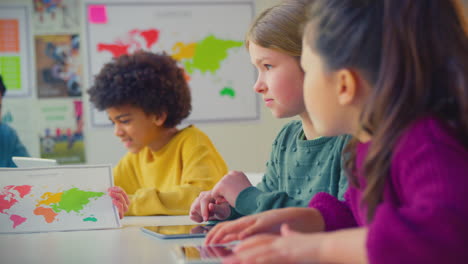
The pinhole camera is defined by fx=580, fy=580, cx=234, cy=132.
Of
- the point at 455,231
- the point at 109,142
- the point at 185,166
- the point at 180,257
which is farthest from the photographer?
the point at 109,142

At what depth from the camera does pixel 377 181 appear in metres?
0.63

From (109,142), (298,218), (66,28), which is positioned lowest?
(109,142)

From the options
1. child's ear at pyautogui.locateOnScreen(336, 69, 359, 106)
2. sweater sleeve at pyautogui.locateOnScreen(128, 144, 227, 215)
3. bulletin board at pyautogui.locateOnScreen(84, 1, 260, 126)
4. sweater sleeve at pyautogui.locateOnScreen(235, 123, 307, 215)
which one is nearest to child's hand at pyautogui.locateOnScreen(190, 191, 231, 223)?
sweater sleeve at pyautogui.locateOnScreen(235, 123, 307, 215)

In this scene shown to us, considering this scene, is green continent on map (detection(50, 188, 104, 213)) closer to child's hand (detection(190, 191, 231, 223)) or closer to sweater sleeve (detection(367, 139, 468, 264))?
child's hand (detection(190, 191, 231, 223))

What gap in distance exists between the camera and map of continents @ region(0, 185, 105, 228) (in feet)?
4.10

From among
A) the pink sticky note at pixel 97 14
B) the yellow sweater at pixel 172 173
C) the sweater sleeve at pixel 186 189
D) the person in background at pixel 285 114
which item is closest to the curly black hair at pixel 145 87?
the yellow sweater at pixel 172 173

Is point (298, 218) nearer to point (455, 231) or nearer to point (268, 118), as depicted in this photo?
point (455, 231)

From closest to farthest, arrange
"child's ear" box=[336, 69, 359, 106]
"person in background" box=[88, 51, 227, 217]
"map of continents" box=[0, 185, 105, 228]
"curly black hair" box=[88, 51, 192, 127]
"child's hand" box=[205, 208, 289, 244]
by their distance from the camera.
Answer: "child's ear" box=[336, 69, 359, 106], "child's hand" box=[205, 208, 289, 244], "map of continents" box=[0, 185, 105, 228], "person in background" box=[88, 51, 227, 217], "curly black hair" box=[88, 51, 192, 127]

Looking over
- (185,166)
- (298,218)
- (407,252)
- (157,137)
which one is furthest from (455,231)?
(157,137)

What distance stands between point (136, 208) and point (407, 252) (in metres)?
1.13

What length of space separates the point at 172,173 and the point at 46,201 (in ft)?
2.28

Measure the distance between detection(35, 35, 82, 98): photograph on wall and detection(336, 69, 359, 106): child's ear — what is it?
3.16 meters

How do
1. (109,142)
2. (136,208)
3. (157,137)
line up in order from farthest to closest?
1. (109,142)
2. (157,137)
3. (136,208)

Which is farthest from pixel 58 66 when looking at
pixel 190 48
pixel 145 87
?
pixel 145 87
